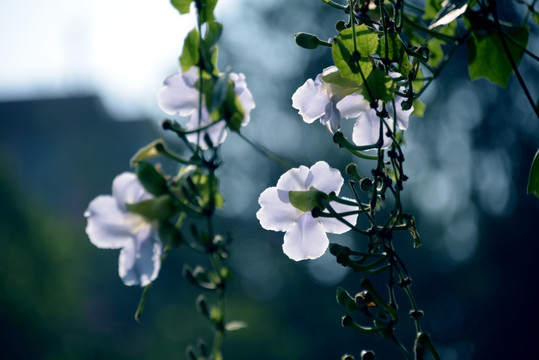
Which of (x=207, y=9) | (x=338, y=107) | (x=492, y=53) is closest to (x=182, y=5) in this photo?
(x=207, y=9)

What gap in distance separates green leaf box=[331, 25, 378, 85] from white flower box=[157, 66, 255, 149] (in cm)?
7

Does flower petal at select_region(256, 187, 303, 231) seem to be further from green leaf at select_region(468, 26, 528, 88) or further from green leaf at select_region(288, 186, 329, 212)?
green leaf at select_region(468, 26, 528, 88)

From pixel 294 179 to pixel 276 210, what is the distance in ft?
0.08

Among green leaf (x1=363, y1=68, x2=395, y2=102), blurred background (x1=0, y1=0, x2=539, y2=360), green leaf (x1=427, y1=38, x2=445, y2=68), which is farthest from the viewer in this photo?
blurred background (x1=0, y1=0, x2=539, y2=360)

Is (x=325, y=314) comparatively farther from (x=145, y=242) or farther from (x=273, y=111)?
(x=145, y=242)

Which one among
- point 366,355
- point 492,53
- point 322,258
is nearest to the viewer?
point 366,355

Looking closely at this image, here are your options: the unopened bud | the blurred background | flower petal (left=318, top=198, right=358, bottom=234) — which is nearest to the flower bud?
the unopened bud

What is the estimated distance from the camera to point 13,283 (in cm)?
455

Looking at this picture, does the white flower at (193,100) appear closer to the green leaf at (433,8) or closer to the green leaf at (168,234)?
the green leaf at (168,234)

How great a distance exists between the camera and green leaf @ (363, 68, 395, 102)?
322 millimetres

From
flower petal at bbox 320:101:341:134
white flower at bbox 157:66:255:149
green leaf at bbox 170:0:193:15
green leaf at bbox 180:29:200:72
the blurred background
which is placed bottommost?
the blurred background

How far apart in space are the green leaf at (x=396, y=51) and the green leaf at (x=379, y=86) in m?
0.01

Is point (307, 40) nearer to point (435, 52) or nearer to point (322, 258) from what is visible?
point (435, 52)

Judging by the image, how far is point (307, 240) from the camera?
1.17 feet
